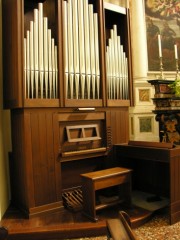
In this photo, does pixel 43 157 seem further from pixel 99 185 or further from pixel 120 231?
pixel 120 231

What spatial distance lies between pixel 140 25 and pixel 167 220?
448cm

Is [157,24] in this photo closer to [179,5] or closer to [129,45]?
[179,5]

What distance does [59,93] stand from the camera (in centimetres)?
342

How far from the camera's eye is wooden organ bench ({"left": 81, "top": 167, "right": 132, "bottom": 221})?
9.93 ft

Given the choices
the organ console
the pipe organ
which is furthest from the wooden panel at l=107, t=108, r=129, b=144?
the pipe organ

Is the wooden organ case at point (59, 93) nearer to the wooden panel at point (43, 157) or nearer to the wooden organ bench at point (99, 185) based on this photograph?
the wooden panel at point (43, 157)

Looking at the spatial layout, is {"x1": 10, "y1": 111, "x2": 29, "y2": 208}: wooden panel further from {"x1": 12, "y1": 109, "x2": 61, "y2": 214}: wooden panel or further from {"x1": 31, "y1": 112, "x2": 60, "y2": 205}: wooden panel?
{"x1": 31, "y1": 112, "x2": 60, "y2": 205}: wooden panel

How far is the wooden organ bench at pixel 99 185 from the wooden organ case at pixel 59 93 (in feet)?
1.58

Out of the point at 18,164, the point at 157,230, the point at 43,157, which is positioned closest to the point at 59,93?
the point at 43,157

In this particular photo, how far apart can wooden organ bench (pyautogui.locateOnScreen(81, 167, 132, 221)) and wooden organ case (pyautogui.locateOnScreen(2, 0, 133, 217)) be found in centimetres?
48

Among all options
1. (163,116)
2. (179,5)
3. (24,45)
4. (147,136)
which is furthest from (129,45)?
(179,5)

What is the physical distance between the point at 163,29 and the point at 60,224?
5462 mm

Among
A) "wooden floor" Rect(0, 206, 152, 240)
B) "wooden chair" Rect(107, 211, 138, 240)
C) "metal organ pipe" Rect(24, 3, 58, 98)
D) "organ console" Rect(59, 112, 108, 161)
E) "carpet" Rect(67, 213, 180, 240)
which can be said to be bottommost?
"carpet" Rect(67, 213, 180, 240)

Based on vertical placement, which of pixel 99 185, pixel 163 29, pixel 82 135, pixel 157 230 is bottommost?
pixel 157 230
